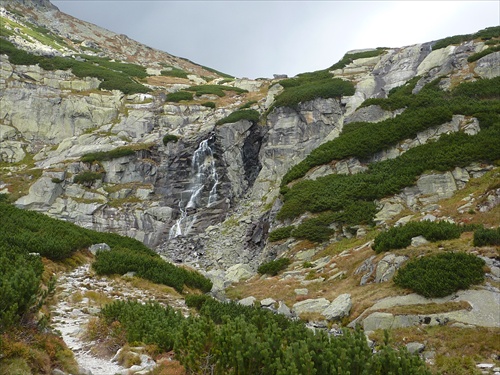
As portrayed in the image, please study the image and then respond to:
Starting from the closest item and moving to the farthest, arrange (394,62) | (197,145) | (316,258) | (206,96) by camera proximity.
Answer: (316,258), (197,145), (394,62), (206,96)

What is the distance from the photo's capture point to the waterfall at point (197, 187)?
115 ft

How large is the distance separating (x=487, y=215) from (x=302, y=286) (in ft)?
25.9

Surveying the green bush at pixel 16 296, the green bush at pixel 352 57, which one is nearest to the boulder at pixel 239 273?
the green bush at pixel 16 296

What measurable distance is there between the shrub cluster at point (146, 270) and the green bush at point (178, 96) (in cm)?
3969

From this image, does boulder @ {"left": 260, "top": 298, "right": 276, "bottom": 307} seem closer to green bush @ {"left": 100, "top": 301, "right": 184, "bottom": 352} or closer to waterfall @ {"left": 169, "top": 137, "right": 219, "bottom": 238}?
green bush @ {"left": 100, "top": 301, "right": 184, "bottom": 352}

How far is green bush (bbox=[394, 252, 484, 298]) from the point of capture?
10383 mm

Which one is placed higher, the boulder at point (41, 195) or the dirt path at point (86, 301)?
the boulder at point (41, 195)

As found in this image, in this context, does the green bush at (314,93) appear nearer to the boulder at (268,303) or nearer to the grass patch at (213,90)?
the grass patch at (213,90)

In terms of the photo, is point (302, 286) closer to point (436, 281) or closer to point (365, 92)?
point (436, 281)

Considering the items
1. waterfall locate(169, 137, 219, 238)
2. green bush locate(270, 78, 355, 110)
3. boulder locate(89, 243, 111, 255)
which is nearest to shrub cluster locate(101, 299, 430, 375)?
boulder locate(89, 243, 111, 255)

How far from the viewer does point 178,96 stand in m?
54.2

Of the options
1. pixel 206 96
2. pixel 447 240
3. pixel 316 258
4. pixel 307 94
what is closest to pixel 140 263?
pixel 316 258

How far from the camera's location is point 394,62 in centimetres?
4903

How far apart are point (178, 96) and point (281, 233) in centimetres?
3620
